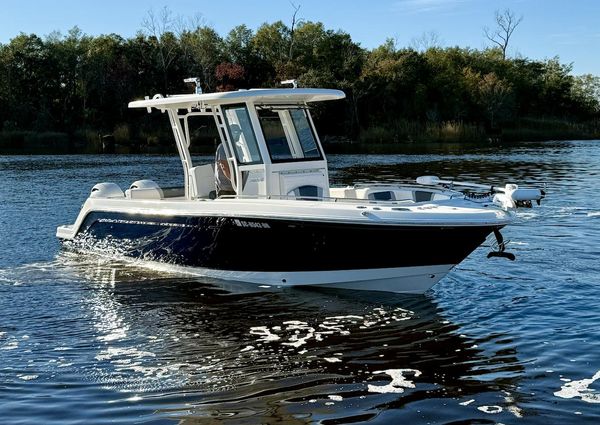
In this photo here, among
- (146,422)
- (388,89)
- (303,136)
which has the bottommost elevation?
(146,422)

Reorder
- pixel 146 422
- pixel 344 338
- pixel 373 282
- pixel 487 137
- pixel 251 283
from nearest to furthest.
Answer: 1. pixel 146 422
2. pixel 344 338
3. pixel 373 282
4. pixel 251 283
5. pixel 487 137

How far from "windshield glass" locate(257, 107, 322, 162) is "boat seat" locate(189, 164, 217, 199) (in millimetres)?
1497

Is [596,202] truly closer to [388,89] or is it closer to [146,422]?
[146,422]

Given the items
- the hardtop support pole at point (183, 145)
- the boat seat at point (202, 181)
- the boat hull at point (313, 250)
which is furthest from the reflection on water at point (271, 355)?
Answer: the hardtop support pole at point (183, 145)

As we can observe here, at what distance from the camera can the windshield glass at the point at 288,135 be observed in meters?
12.0

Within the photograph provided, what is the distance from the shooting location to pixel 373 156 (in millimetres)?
45312

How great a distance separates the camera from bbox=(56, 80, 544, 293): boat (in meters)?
10.2

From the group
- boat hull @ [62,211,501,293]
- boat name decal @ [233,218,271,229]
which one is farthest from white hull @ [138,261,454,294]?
boat name decal @ [233,218,271,229]

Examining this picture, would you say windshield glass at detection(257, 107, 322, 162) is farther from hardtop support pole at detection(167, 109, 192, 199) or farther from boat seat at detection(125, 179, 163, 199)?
boat seat at detection(125, 179, 163, 199)

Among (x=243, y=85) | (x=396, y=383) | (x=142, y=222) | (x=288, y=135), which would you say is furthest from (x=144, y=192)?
(x=243, y=85)

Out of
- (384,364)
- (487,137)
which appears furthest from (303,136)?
(487,137)

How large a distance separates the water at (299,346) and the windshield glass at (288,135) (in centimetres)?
233

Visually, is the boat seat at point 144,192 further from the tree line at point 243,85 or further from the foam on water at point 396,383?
the tree line at point 243,85

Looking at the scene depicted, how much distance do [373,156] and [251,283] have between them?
3424 centimetres
